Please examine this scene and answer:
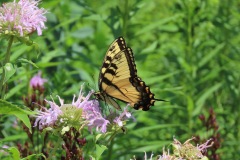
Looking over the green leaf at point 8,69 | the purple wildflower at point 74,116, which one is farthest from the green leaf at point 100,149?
the green leaf at point 8,69

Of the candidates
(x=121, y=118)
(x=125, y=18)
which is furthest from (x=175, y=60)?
(x=121, y=118)

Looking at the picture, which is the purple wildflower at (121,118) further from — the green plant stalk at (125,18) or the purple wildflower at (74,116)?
the green plant stalk at (125,18)

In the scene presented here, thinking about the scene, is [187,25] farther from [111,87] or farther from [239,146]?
[111,87]

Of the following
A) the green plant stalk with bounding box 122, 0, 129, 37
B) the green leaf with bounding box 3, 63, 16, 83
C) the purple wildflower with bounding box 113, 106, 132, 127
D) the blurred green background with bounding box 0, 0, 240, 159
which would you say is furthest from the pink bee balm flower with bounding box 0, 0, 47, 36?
the green plant stalk with bounding box 122, 0, 129, 37

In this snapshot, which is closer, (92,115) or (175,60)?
(92,115)

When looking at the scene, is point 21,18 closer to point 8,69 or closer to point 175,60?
point 8,69

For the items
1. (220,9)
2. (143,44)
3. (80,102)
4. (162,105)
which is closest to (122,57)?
(80,102)

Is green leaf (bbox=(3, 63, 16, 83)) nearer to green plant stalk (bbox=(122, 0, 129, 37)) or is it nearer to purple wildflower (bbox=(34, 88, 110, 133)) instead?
purple wildflower (bbox=(34, 88, 110, 133))
